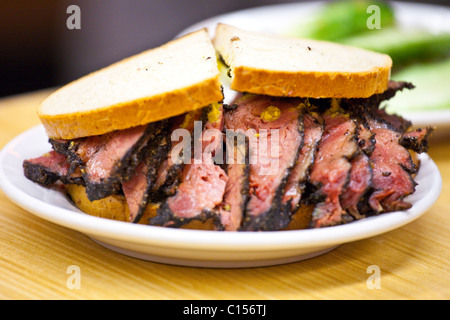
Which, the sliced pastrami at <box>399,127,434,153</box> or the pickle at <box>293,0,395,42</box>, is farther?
the pickle at <box>293,0,395,42</box>

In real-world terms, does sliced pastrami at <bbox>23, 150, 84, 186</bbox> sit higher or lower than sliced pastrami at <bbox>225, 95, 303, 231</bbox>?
lower

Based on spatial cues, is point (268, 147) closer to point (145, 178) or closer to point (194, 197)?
point (194, 197)

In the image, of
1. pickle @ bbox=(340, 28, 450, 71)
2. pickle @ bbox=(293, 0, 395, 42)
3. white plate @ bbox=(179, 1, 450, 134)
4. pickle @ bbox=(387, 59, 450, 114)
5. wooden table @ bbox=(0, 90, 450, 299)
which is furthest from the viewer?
pickle @ bbox=(293, 0, 395, 42)

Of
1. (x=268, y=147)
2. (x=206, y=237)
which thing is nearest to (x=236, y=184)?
(x=268, y=147)

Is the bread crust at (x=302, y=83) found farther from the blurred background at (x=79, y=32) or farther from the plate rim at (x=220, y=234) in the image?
the blurred background at (x=79, y=32)

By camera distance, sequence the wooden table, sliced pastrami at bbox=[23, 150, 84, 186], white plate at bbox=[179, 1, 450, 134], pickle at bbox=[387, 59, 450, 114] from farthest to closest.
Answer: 1. white plate at bbox=[179, 1, 450, 134]
2. pickle at bbox=[387, 59, 450, 114]
3. sliced pastrami at bbox=[23, 150, 84, 186]
4. the wooden table

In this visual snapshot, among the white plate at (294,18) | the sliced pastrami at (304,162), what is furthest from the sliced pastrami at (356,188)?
the white plate at (294,18)

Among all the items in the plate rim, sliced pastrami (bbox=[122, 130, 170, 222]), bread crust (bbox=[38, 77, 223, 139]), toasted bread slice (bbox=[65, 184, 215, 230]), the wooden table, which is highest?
bread crust (bbox=[38, 77, 223, 139])

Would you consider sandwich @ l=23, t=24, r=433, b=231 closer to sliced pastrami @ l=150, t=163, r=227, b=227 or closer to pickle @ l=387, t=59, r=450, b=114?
sliced pastrami @ l=150, t=163, r=227, b=227

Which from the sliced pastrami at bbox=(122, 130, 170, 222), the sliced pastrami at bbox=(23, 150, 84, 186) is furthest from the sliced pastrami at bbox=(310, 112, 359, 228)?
the sliced pastrami at bbox=(23, 150, 84, 186)
